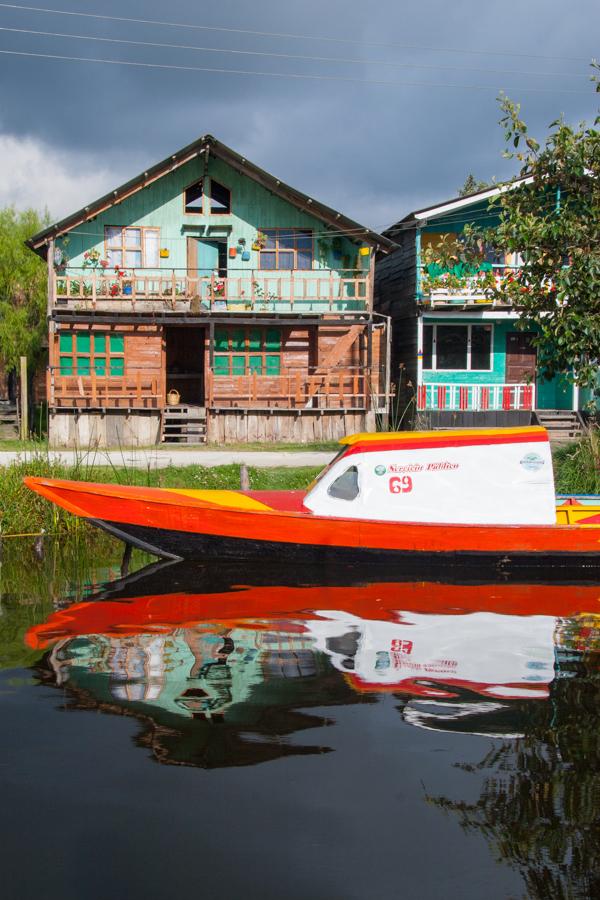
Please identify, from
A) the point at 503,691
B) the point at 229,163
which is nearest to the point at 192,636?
the point at 503,691

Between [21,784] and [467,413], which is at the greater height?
[467,413]

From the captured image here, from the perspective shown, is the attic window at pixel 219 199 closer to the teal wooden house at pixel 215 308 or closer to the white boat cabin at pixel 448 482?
the teal wooden house at pixel 215 308

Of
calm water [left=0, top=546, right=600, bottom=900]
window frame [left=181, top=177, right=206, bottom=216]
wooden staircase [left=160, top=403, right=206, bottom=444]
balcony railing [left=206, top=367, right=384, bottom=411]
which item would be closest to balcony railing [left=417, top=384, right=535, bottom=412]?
balcony railing [left=206, top=367, right=384, bottom=411]

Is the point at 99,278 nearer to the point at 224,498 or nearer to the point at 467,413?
the point at 467,413

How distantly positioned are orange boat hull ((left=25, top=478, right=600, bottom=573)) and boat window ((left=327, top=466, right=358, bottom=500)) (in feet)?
1.20

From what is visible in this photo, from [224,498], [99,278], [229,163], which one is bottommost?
[224,498]

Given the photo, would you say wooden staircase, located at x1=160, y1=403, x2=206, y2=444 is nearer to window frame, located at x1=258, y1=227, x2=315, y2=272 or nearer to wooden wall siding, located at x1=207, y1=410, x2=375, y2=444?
wooden wall siding, located at x1=207, y1=410, x2=375, y2=444

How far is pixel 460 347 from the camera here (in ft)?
93.7

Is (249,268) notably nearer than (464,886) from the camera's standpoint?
No

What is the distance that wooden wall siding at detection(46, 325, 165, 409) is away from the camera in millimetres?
25516

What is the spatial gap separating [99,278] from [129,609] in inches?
730

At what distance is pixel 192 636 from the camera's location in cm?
789

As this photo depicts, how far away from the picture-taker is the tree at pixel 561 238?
37.8 feet

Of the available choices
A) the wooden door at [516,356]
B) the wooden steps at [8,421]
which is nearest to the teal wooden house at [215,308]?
the wooden steps at [8,421]
